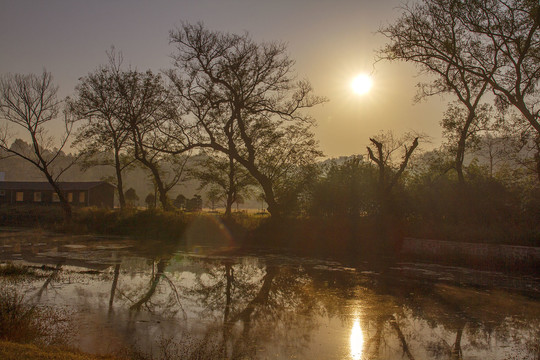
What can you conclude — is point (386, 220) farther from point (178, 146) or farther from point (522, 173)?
→ point (178, 146)

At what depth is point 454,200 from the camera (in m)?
25.7

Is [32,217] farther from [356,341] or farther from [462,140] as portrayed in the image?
[356,341]

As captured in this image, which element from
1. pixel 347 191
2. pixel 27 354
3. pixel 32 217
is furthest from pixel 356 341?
pixel 32 217

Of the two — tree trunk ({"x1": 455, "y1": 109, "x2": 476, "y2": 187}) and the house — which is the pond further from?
the house

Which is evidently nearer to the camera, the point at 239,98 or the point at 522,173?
the point at 522,173

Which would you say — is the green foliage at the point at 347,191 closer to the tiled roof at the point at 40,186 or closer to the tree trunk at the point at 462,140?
the tree trunk at the point at 462,140

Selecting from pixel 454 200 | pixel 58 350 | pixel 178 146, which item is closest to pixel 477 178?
pixel 454 200

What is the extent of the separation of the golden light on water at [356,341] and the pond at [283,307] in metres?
0.02

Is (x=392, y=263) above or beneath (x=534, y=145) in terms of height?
beneath

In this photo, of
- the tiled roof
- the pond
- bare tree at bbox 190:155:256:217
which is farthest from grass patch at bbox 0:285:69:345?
the tiled roof

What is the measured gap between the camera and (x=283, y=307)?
1285cm

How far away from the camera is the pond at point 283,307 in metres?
9.27

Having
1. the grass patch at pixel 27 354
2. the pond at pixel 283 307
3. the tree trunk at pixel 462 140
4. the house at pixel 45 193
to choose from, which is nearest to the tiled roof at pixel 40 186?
the house at pixel 45 193

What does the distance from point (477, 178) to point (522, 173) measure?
9.71 feet
